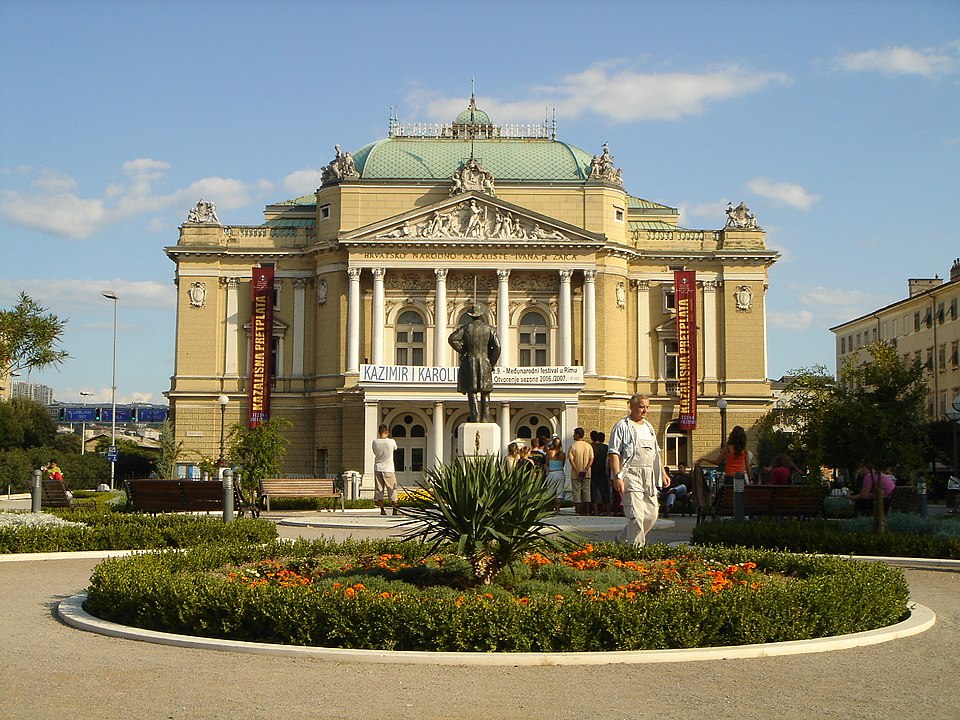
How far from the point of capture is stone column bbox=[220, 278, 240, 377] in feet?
211

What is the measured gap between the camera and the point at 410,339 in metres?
62.6

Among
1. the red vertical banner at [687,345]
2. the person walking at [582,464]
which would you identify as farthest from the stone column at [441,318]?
the person walking at [582,464]

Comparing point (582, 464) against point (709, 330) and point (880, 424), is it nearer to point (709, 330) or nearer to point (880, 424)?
point (880, 424)

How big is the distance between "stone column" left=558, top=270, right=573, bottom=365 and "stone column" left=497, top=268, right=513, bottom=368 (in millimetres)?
2758

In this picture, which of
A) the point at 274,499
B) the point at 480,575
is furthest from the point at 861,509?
the point at 274,499

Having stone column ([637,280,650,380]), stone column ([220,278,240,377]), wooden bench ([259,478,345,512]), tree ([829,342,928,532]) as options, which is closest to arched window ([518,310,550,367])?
stone column ([637,280,650,380])

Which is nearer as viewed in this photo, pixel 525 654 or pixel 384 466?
pixel 525 654

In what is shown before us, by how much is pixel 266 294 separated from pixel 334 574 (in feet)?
167

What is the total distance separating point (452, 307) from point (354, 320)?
5.20 m

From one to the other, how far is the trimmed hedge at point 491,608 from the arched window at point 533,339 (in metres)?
48.7

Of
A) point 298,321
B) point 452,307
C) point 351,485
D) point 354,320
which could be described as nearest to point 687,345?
point 452,307

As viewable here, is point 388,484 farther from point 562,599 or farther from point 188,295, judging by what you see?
point 188,295

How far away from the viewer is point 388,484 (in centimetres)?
2928

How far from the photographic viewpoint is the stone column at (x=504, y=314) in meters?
60.6
